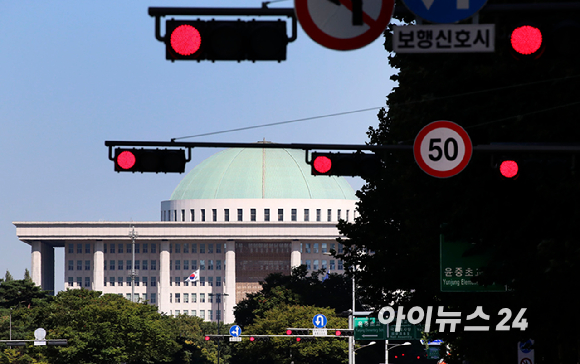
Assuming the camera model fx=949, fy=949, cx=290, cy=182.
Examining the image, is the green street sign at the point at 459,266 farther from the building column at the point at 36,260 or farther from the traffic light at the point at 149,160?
the building column at the point at 36,260

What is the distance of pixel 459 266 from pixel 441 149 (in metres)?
10.6

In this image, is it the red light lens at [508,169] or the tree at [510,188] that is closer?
the red light lens at [508,169]

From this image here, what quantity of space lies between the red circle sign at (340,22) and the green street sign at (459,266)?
54.5 feet

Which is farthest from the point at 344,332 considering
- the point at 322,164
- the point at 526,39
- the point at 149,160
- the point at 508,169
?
the point at 526,39

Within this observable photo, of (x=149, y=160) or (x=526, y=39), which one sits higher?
(x=526, y=39)

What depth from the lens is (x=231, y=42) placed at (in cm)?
1010

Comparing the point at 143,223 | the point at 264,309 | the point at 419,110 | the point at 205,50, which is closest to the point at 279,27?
the point at 205,50

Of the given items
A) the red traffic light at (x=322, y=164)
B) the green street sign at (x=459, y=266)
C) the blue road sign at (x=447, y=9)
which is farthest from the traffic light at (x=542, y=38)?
the green street sign at (x=459, y=266)

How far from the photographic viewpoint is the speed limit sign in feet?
49.6

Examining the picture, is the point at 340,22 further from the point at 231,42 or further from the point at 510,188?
the point at 510,188

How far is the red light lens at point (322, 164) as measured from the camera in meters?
18.7

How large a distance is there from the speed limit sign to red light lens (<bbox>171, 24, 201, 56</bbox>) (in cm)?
582

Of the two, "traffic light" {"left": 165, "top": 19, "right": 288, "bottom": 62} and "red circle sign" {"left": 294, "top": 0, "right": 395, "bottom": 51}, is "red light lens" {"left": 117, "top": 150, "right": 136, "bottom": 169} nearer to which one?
"traffic light" {"left": 165, "top": 19, "right": 288, "bottom": 62}

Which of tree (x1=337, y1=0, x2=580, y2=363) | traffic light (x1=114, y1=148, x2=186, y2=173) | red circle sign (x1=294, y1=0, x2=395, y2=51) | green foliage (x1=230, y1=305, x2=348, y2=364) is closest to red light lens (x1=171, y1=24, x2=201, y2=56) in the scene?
red circle sign (x1=294, y1=0, x2=395, y2=51)
